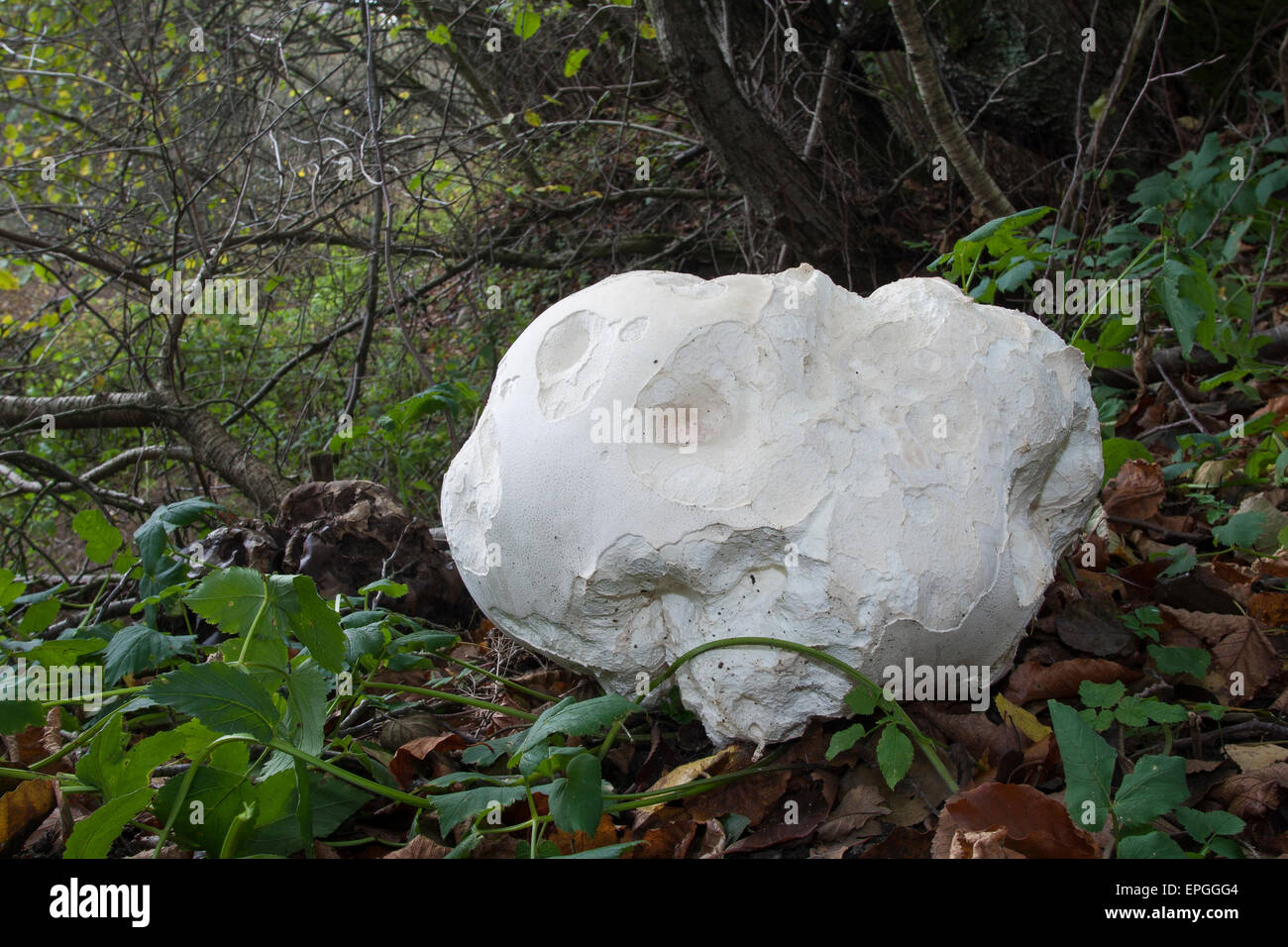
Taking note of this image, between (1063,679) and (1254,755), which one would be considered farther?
(1063,679)

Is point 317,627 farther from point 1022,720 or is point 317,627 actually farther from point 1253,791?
point 1253,791

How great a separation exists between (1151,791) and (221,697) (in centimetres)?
162

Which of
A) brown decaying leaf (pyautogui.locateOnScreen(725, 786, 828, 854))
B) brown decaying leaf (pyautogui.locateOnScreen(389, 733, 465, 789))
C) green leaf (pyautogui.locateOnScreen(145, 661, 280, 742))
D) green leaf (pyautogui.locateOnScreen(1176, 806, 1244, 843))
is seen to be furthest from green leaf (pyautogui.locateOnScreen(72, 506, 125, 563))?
green leaf (pyautogui.locateOnScreen(1176, 806, 1244, 843))

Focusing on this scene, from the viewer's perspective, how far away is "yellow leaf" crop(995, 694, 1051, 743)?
216cm

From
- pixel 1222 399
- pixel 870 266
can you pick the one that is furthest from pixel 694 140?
pixel 1222 399

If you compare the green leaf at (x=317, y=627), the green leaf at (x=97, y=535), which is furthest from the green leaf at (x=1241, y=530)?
the green leaf at (x=97, y=535)

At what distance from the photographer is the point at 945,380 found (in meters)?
2.18

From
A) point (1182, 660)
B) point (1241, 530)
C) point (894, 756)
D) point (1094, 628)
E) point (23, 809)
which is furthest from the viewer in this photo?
point (1241, 530)

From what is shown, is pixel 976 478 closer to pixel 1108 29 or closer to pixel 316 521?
pixel 316 521

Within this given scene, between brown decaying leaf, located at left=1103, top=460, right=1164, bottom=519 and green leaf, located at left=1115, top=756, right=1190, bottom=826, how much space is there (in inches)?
64.0

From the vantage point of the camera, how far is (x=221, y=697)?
1.77 metres

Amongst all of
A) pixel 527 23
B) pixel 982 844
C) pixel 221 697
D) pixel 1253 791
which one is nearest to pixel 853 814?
pixel 982 844

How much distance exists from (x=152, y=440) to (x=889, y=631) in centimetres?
432

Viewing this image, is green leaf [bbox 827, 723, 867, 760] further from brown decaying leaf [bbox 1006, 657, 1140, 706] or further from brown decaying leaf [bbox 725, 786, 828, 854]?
brown decaying leaf [bbox 1006, 657, 1140, 706]
